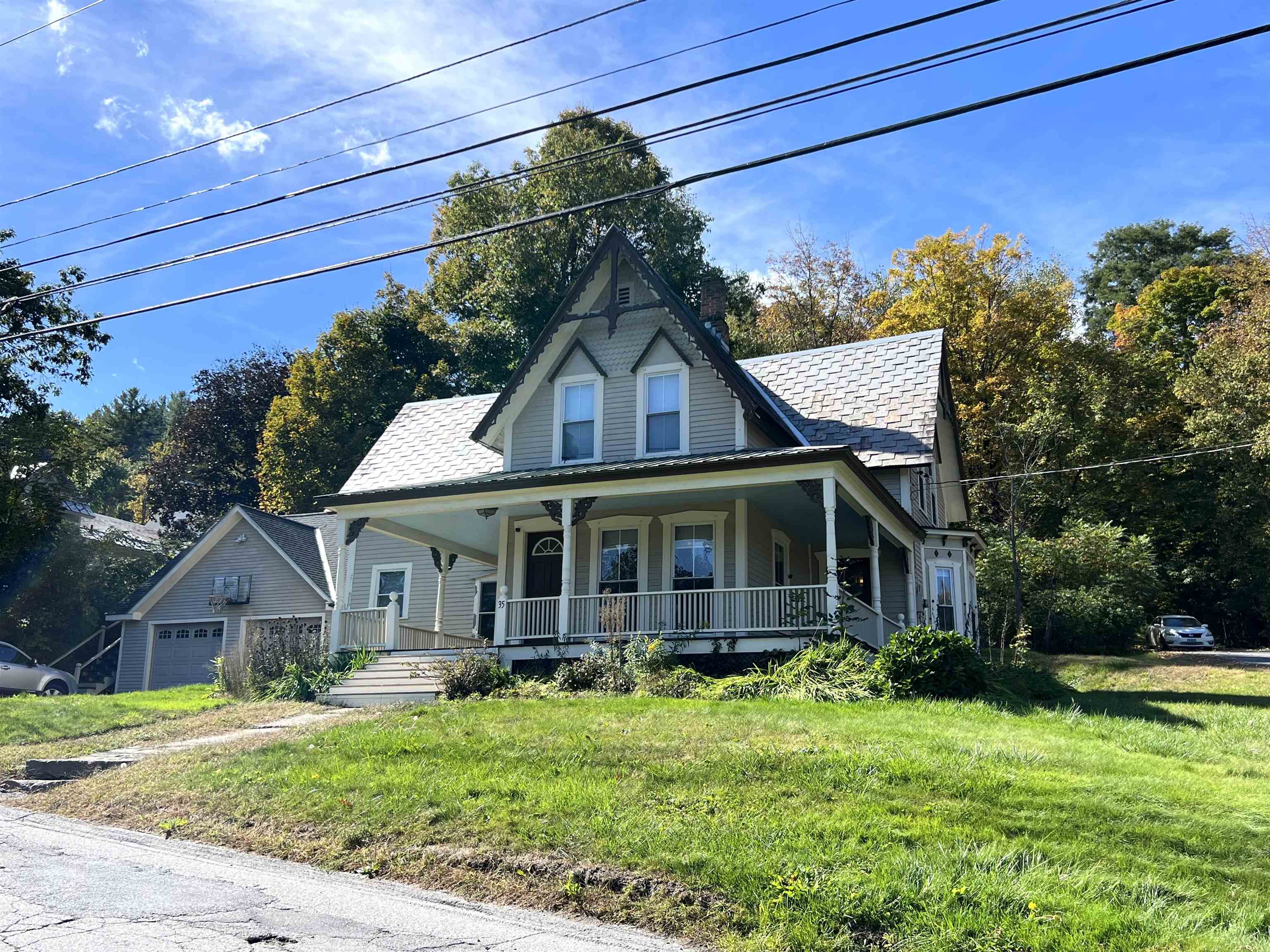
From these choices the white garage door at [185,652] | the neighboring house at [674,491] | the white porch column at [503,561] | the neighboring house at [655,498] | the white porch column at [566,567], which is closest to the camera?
the neighboring house at [674,491]

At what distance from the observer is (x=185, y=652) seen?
95.9ft

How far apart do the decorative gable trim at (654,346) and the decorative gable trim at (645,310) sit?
312mm

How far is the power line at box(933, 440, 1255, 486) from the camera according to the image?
95.9ft

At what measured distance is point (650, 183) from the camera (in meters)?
44.1

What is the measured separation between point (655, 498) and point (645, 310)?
3752 millimetres

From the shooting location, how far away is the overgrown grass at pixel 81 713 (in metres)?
15.1

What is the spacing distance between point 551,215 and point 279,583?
67.5 feet

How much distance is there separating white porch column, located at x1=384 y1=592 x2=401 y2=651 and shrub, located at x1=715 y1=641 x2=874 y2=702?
6976mm

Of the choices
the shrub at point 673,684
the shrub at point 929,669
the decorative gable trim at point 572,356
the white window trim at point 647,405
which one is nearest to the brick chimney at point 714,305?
the white window trim at point 647,405

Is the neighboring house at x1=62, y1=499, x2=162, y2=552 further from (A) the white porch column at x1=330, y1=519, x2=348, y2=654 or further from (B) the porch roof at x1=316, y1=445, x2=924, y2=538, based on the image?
(B) the porch roof at x1=316, y1=445, x2=924, y2=538

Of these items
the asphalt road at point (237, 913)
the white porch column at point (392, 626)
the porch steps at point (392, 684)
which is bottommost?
the asphalt road at point (237, 913)

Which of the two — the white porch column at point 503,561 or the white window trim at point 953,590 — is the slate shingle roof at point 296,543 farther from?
the white window trim at point 953,590

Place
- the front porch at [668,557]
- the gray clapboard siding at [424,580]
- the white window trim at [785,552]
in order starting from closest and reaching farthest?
the front porch at [668,557]
the white window trim at [785,552]
the gray clapboard siding at [424,580]

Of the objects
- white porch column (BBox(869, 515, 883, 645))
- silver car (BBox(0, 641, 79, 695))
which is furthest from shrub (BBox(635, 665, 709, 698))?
silver car (BBox(0, 641, 79, 695))
